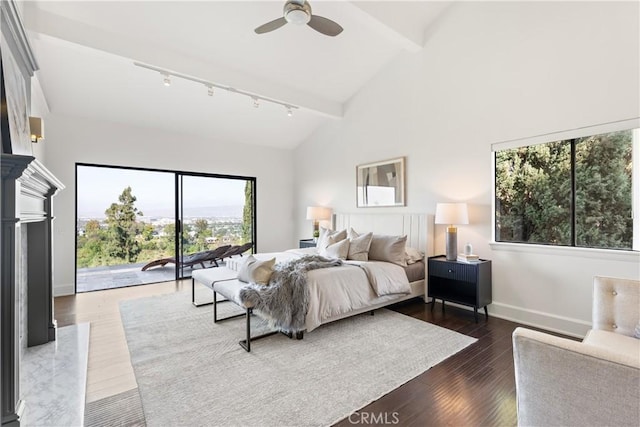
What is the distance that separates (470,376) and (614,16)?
3.47 metres

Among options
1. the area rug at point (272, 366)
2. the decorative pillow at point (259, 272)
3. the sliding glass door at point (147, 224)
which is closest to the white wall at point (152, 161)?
the sliding glass door at point (147, 224)

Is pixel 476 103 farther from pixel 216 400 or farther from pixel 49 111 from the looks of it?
pixel 49 111

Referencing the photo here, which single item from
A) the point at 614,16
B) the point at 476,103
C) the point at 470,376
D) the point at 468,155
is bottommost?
the point at 470,376

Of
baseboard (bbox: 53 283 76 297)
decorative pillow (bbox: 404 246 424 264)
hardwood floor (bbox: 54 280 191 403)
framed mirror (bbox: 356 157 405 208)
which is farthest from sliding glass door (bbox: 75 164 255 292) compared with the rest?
decorative pillow (bbox: 404 246 424 264)

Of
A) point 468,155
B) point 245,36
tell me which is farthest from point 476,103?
point 245,36

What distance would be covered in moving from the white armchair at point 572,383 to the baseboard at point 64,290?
5755 mm

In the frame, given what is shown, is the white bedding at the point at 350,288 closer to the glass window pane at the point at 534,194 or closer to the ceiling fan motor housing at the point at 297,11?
the glass window pane at the point at 534,194

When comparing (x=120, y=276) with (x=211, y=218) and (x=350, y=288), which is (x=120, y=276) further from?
(x=350, y=288)

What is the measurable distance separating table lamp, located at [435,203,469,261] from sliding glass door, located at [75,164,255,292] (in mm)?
4047

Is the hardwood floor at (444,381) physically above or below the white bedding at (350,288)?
below

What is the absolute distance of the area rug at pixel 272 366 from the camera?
1886 millimetres

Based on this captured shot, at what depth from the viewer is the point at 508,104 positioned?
3471 millimetres

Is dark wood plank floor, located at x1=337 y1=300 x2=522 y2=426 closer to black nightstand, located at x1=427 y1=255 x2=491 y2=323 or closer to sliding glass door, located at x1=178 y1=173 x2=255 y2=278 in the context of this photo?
black nightstand, located at x1=427 y1=255 x2=491 y2=323

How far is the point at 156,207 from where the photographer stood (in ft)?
17.7
